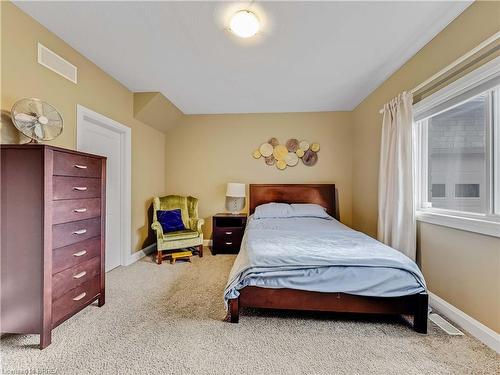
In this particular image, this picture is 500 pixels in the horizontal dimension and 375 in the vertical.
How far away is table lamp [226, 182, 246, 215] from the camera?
4.04 meters

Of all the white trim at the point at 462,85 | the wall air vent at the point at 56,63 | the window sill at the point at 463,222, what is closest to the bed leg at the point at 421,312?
the window sill at the point at 463,222

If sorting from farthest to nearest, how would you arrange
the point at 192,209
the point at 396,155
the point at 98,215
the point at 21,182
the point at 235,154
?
the point at 235,154 < the point at 192,209 < the point at 396,155 < the point at 98,215 < the point at 21,182

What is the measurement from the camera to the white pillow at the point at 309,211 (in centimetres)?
364

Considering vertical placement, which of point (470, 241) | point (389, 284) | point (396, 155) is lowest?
point (389, 284)

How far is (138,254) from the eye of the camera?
11.7 ft

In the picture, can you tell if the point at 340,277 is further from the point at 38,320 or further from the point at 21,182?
the point at 21,182

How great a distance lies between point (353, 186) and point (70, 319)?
4071mm

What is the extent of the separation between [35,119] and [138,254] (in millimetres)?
2311

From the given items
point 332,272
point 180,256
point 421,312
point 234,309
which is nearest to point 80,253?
point 234,309

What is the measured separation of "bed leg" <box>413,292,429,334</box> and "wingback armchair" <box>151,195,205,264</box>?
2666 mm

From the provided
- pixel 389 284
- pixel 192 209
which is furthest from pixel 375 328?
pixel 192 209

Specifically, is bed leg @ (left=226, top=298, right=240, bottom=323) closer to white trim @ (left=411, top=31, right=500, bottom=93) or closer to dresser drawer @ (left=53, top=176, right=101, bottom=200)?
dresser drawer @ (left=53, top=176, right=101, bottom=200)

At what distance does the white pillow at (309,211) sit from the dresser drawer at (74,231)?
2.55 meters

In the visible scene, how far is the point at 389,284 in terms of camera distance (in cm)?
177
